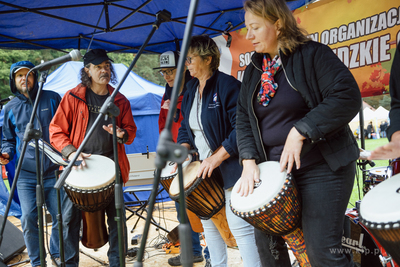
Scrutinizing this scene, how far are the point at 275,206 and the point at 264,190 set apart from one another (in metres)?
0.10

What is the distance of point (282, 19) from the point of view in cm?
170

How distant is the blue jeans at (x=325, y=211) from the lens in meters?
1.51

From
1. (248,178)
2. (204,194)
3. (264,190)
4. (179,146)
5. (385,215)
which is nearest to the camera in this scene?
(179,146)

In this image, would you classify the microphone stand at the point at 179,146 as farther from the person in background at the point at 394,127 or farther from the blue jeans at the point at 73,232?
the blue jeans at the point at 73,232

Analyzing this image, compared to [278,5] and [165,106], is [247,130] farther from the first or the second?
[165,106]

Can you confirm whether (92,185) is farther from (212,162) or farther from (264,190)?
(264,190)

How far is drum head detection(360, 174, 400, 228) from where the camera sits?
1.10m

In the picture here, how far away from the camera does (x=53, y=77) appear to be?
789cm

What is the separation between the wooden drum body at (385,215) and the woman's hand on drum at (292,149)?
1.18 ft

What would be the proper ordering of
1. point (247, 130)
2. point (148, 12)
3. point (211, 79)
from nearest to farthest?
point (247, 130) → point (211, 79) → point (148, 12)

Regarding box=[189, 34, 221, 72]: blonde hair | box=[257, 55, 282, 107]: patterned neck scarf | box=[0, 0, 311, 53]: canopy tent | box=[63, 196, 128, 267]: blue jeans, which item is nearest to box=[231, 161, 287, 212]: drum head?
box=[257, 55, 282, 107]: patterned neck scarf

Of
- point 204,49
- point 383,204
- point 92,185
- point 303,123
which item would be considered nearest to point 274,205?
point 303,123

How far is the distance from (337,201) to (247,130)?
24.9 inches

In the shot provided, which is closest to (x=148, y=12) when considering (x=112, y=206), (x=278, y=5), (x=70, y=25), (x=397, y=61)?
(x=70, y=25)
